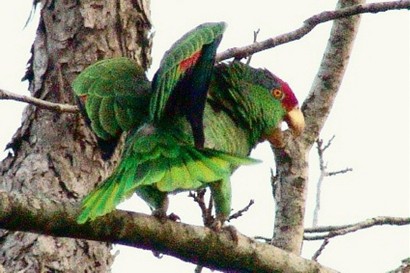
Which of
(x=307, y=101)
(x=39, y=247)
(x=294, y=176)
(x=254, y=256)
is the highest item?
(x=307, y=101)

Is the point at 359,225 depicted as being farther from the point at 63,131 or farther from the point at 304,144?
the point at 63,131

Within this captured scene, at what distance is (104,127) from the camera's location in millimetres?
3352

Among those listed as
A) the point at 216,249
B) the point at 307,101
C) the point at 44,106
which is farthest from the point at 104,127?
the point at 307,101

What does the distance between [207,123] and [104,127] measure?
1.47 ft

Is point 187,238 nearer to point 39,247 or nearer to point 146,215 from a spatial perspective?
point 146,215

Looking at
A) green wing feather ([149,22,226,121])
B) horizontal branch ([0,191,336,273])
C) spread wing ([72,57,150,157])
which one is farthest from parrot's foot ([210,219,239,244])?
spread wing ([72,57,150,157])

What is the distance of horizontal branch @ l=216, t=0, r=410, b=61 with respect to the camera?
11.2 ft

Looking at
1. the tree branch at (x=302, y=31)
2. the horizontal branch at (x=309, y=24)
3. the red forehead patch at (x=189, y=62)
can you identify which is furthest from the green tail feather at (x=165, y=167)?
the horizontal branch at (x=309, y=24)

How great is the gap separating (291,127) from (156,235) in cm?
133

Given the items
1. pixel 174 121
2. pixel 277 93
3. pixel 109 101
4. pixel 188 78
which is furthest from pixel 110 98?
pixel 277 93

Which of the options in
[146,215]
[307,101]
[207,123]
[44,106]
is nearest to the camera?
[146,215]

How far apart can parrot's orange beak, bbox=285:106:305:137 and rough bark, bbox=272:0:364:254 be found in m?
0.03

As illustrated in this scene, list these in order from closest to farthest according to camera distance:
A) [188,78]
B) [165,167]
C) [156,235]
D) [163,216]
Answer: [156,235] < [163,216] < [165,167] < [188,78]

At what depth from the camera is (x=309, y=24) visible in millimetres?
3521
